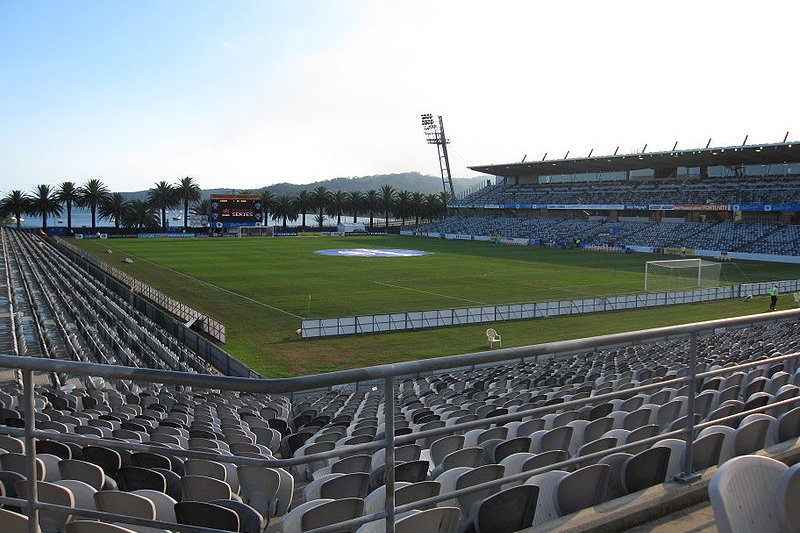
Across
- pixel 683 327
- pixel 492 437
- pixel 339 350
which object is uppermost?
pixel 683 327

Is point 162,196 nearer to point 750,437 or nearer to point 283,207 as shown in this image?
point 283,207

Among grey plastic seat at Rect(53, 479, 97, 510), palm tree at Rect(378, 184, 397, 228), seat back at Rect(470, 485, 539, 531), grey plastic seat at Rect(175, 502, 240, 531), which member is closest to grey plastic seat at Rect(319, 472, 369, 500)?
seat back at Rect(470, 485, 539, 531)

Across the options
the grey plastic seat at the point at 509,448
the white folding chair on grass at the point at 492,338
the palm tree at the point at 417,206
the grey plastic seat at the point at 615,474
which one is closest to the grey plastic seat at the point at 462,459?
the grey plastic seat at the point at 509,448

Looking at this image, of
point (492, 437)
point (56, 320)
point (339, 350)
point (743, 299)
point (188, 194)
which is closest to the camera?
point (492, 437)

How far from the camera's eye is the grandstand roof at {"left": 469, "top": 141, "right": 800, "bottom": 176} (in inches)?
3263

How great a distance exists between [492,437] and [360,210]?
139241 millimetres

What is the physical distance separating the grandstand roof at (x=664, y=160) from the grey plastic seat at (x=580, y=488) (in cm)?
8405

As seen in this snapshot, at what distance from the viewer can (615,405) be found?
28.3 feet

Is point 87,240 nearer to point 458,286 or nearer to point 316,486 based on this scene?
point 458,286

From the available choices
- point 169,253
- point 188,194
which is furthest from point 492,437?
point 188,194

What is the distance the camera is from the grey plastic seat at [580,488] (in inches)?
179

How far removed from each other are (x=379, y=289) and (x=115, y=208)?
93.4 meters

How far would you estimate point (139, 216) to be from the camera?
126250 millimetres

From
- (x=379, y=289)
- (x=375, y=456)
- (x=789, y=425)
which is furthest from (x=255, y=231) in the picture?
(x=789, y=425)
